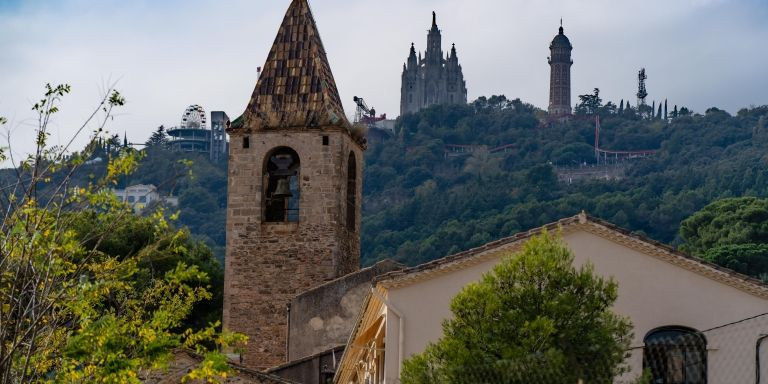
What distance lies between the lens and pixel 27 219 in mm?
16641

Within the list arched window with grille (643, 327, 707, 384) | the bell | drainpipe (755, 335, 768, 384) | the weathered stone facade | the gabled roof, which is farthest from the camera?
the bell

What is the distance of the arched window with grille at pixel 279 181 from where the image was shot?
34.5 metres

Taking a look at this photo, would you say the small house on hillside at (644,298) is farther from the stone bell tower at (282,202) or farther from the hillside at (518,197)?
the hillside at (518,197)

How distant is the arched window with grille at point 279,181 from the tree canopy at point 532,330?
49.9 ft

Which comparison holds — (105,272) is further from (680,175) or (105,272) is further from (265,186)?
(680,175)

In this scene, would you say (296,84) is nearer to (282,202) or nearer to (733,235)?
(282,202)

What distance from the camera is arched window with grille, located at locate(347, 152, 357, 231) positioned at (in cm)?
3541

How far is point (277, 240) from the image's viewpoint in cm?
3394

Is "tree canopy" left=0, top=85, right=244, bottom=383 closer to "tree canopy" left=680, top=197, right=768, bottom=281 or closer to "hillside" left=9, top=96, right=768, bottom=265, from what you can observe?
"tree canopy" left=680, top=197, right=768, bottom=281

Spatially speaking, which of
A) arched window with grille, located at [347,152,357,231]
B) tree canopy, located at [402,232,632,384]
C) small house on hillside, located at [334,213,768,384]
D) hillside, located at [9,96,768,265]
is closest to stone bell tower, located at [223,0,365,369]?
arched window with grille, located at [347,152,357,231]

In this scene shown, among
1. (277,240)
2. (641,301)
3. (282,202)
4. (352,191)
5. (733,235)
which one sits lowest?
(733,235)

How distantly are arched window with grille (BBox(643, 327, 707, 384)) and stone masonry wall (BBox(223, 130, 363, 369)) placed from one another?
13256 millimetres

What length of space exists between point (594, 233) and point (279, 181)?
13.7m

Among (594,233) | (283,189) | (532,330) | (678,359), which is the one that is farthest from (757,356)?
(283,189)
